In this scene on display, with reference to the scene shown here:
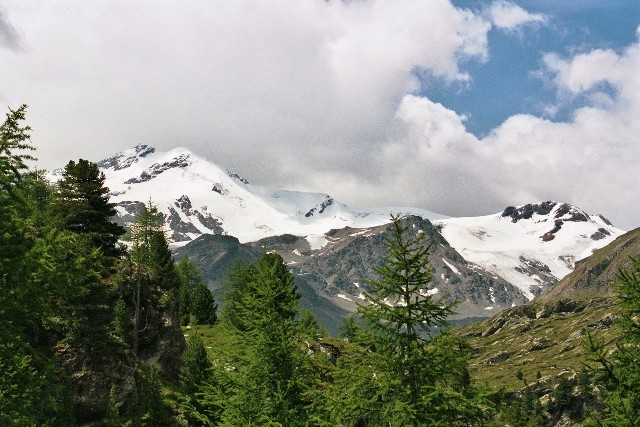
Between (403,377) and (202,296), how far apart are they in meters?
79.0

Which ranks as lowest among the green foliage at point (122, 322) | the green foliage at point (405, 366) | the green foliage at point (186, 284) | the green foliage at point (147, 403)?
the green foliage at point (147, 403)

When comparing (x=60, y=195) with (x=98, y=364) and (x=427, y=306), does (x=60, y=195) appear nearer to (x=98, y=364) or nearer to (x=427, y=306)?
(x=98, y=364)

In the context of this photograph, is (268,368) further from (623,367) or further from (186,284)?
(186,284)

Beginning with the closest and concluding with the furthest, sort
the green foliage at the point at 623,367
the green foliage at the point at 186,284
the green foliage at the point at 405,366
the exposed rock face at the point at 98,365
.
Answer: the green foliage at the point at 405,366 → the green foliage at the point at 623,367 → the exposed rock face at the point at 98,365 → the green foliage at the point at 186,284

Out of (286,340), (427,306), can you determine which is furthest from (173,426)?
(427,306)

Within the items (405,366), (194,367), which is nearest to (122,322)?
(194,367)

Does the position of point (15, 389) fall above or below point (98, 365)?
above

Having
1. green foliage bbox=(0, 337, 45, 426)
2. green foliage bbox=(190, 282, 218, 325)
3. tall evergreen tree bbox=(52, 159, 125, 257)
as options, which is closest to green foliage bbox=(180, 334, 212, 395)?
tall evergreen tree bbox=(52, 159, 125, 257)

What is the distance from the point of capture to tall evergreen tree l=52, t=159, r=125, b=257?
45.5 meters

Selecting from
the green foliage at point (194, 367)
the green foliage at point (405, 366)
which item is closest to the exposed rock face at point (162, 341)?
the green foliage at point (194, 367)

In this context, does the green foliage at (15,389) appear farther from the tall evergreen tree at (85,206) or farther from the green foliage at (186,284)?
the green foliage at (186,284)

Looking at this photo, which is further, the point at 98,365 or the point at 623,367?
the point at 98,365

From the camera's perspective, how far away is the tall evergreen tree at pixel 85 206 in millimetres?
45531

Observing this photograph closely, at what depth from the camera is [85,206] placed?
45.8 m
